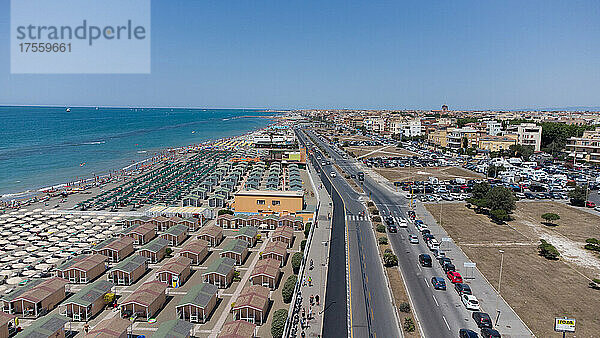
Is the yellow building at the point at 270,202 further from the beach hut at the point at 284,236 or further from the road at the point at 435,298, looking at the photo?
the road at the point at 435,298

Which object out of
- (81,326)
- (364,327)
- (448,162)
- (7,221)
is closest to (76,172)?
(7,221)

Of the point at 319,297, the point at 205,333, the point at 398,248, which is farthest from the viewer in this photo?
the point at 398,248

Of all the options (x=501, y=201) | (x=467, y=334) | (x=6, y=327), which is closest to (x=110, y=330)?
(x=6, y=327)

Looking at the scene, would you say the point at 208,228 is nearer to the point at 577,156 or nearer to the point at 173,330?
the point at 173,330

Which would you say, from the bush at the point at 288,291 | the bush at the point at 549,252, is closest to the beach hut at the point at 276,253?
the bush at the point at 288,291

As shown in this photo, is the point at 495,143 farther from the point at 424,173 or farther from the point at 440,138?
the point at 424,173

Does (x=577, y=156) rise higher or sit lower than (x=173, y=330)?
higher
